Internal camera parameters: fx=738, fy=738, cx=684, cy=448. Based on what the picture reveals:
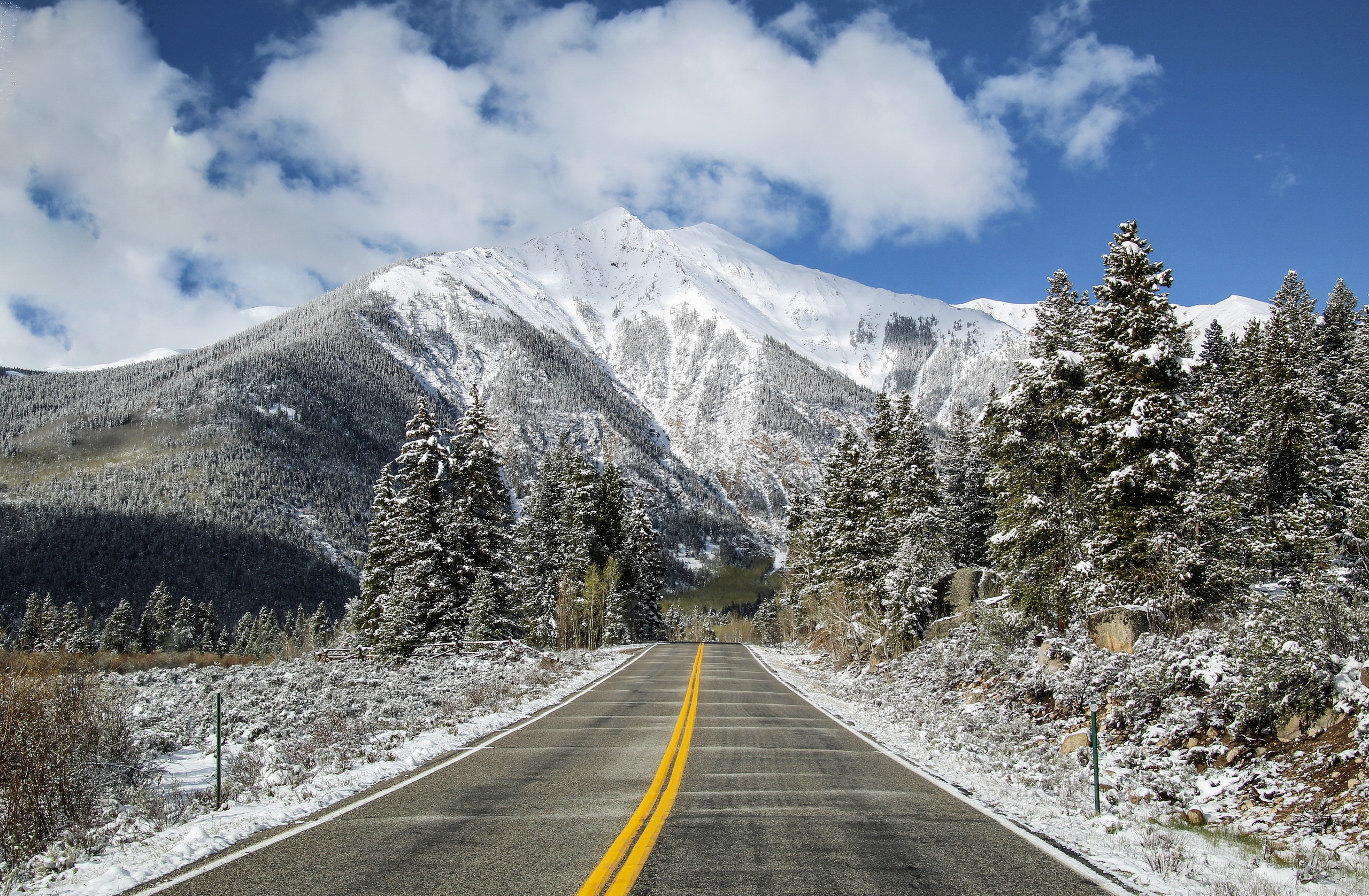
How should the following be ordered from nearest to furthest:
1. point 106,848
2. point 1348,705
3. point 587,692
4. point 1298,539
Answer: point 106,848 < point 1348,705 < point 587,692 < point 1298,539

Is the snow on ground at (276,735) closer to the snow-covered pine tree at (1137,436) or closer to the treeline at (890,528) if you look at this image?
the treeline at (890,528)

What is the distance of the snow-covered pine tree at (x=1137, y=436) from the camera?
16.8 m

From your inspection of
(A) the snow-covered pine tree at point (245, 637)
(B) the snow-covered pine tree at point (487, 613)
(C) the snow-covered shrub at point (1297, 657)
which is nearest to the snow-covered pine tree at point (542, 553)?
(B) the snow-covered pine tree at point (487, 613)

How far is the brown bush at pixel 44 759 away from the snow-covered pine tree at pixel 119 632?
82.4m

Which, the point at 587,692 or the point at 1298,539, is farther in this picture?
the point at 1298,539

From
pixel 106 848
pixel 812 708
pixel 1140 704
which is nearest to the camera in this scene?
pixel 106 848

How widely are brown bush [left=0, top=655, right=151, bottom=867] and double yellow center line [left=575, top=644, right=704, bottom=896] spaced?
192 inches

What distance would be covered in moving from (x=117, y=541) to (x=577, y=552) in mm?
188211

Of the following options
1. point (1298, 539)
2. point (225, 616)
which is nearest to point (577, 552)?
point (1298, 539)

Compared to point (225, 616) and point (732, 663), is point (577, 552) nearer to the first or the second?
point (732, 663)

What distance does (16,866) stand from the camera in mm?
6191

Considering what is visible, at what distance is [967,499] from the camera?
1726 inches

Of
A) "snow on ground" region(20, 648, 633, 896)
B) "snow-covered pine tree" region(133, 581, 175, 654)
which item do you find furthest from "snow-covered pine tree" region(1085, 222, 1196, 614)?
"snow-covered pine tree" region(133, 581, 175, 654)

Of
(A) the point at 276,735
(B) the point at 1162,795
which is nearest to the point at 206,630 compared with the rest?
(A) the point at 276,735
